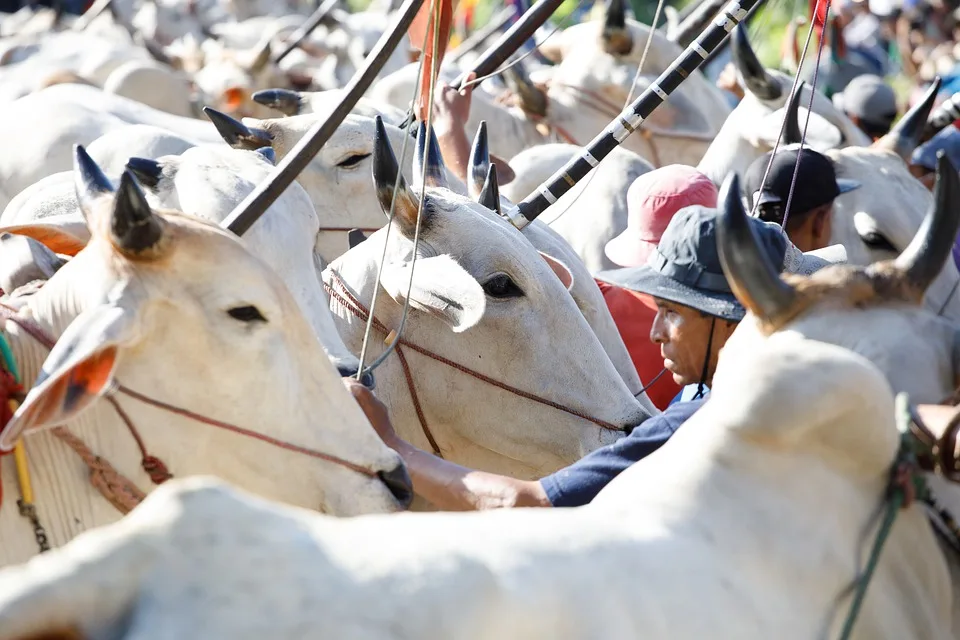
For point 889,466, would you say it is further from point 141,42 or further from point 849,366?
point 141,42

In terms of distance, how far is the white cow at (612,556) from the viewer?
1723mm

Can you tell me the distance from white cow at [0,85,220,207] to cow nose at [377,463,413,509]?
11.3 feet

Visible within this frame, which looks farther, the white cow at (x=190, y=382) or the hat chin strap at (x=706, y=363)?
the hat chin strap at (x=706, y=363)

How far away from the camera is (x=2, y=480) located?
9.45 feet

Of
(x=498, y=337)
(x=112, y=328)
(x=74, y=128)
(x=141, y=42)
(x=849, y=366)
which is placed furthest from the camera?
(x=141, y=42)

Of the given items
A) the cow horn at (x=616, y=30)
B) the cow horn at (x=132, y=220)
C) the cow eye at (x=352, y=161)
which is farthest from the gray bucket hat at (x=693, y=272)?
the cow horn at (x=616, y=30)

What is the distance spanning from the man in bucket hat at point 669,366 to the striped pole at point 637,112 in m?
1.08

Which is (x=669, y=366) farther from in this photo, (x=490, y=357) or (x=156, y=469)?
(x=156, y=469)

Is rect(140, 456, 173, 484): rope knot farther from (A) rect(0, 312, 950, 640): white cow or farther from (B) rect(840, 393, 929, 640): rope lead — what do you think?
(B) rect(840, 393, 929, 640): rope lead

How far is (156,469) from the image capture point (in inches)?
115

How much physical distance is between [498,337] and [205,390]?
54.1 inches

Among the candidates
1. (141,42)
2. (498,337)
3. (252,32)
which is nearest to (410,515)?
(498,337)

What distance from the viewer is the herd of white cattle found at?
5.85 ft

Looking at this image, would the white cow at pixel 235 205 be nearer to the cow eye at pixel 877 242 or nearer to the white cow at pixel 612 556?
the white cow at pixel 612 556
